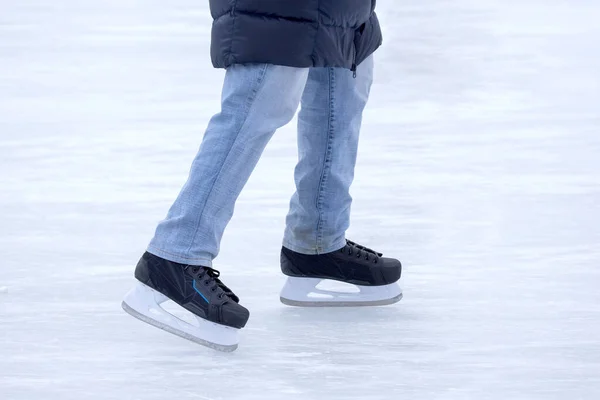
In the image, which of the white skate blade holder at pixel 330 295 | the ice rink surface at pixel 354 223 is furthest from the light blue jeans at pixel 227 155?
the white skate blade holder at pixel 330 295

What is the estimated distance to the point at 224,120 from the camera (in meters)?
3.22

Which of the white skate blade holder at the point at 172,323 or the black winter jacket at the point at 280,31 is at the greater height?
the black winter jacket at the point at 280,31

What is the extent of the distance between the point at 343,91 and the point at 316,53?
0.99 feet

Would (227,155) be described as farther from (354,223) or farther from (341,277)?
(354,223)

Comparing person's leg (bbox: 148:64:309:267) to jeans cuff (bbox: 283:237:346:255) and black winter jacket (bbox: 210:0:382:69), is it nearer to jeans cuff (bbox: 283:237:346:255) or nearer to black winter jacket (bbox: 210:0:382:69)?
black winter jacket (bbox: 210:0:382:69)

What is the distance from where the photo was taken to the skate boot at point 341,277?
3.58 meters

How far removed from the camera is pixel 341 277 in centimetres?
364

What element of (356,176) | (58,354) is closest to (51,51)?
(356,176)

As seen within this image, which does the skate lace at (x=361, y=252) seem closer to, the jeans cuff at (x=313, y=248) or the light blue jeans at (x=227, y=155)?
the jeans cuff at (x=313, y=248)

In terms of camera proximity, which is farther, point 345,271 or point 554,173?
point 554,173

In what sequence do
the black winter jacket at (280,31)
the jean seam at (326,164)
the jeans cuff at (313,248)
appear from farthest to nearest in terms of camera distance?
the jeans cuff at (313,248), the jean seam at (326,164), the black winter jacket at (280,31)

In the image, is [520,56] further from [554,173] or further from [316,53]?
[316,53]

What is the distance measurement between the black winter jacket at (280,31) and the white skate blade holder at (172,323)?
539mm

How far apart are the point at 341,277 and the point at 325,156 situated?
31cm
